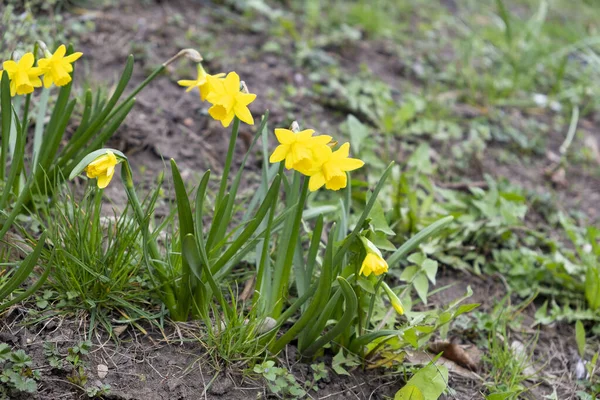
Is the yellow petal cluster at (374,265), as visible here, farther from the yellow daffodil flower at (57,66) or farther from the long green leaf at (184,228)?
the yellow daffodil flower at (57,66)

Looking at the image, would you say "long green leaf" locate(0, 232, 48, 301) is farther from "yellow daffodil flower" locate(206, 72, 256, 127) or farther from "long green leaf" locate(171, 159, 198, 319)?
"yellow daffodil flower" locate(206, 72, 256, 127)

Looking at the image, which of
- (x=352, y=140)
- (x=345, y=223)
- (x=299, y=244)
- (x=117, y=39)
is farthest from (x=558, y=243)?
(x=117, y=39)

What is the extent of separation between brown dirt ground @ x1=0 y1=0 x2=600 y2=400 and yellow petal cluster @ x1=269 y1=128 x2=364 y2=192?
23.8 inches

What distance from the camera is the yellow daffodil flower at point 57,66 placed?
1.82 metres

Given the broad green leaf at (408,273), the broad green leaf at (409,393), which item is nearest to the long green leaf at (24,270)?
the broad green leaf at (409,393)

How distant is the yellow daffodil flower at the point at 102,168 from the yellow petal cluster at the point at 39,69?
1.15ft

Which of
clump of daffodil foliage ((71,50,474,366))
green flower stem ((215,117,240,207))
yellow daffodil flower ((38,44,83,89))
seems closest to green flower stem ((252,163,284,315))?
clump of daffodil foliage ((71,50,474,366))

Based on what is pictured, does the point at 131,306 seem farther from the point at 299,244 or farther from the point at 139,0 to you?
the point at 139,0

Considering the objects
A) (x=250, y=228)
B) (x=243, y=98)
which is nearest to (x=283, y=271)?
(x=250, y=228)

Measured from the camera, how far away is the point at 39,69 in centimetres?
183

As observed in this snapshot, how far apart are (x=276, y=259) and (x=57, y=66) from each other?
0.88 m

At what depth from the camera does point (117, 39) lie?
11.6 ft

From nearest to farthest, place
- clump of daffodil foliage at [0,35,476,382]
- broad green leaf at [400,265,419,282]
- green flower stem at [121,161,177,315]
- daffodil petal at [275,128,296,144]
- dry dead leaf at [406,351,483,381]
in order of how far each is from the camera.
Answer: daffodil petal at [275,128,296,144] < clump of daffodil foliage at [0,35,476,382] < green flower stem at [121,161,177,315] < dry dead leaf at [406,351,483,381] < broad green leaf at [400,265,419,282]

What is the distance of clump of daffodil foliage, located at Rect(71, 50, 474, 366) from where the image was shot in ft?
5.49
